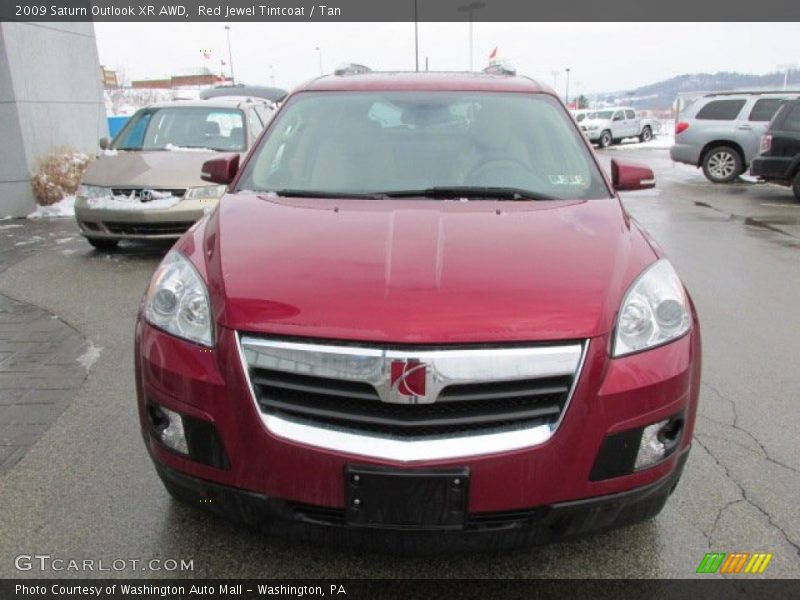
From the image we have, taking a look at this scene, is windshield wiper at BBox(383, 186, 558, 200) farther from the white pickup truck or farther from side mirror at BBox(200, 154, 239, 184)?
the white pickup truck

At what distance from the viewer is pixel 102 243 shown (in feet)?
24.5

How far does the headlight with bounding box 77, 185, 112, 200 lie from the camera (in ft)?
22.8

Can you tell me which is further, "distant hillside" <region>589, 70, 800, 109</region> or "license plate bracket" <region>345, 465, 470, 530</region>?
"distant hillside" <region>589, 70, 800, 109</region>

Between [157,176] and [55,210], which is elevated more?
[157,176]

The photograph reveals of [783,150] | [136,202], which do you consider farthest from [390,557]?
[783,150]

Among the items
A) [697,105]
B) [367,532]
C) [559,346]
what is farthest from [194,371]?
[697,105]

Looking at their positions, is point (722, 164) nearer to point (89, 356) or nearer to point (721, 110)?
point (721, 110)

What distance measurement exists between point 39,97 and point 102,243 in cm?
403

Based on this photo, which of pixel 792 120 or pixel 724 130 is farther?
pixel 724 130

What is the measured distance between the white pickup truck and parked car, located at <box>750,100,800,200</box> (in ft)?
67.2

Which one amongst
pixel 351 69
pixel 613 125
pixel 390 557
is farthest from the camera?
pixel 613 125

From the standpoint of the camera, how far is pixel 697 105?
50.2ft

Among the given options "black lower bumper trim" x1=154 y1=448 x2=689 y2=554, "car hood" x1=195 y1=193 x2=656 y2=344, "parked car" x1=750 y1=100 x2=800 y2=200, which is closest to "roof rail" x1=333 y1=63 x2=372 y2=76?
"car hood" x1=195 y1=193 x2=656 y2=344

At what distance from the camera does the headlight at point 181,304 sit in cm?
211
